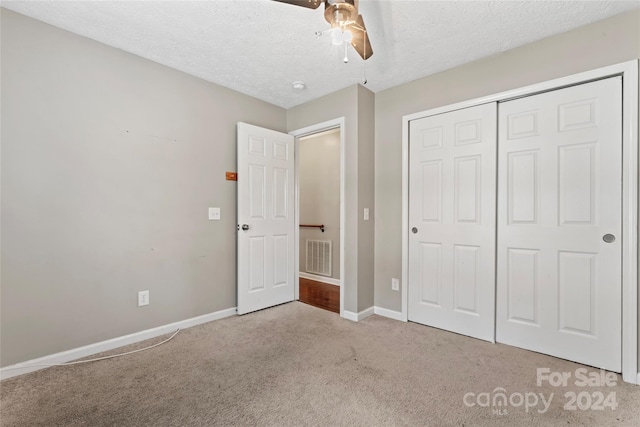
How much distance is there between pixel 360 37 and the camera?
1.54 m

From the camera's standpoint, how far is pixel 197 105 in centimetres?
290

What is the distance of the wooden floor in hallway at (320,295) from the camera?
11.6 feet

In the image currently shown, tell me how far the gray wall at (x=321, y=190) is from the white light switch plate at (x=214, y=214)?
162cm

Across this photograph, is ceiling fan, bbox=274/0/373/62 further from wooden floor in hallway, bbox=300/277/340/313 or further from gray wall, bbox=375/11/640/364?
wooden floor in hallway, bbox=300/277/340/313

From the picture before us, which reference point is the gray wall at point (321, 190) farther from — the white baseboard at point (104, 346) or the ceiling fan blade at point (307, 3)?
the ceiling fan blade at point (307, 3)

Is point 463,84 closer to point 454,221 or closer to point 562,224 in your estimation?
point 454,221

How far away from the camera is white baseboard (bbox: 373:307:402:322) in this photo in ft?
9.96

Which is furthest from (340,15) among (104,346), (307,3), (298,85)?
(104,346)

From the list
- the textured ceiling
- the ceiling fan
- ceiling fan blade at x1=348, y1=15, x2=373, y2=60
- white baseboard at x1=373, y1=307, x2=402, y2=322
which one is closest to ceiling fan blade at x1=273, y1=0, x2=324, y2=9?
the ceiling fan

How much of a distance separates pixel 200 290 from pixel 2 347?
1.34 m

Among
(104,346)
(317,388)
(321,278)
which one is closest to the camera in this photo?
(317,388)

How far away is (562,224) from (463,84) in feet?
4.71

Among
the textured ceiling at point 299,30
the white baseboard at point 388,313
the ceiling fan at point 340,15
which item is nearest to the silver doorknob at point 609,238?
the textured ceiling at point 299,30

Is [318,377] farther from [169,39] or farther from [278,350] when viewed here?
[169,39]
